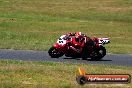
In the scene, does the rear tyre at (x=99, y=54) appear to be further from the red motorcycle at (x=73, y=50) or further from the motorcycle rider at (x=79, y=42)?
the motorcycle rider at (x=79, y=42)

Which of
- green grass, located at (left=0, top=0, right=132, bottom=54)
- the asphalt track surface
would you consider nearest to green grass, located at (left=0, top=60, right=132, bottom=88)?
the asphalt track surface

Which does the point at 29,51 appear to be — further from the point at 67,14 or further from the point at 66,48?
the point at 67,14

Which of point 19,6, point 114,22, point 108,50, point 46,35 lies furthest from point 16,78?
point 19,6

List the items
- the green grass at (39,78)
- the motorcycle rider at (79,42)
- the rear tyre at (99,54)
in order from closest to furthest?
1. the green grass at (39,78)
2. the motorcycle rider at (79,42)
3. the rear tyre at (99,54)

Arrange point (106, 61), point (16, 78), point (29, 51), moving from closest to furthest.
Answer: point (16, 78) → point (106, 61) → point (29, 51)

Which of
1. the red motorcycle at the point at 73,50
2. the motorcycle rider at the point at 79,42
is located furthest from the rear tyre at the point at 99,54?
the motorcycle rider at the point at 79,42

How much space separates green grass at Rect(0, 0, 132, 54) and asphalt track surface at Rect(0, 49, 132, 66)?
84.2 inches

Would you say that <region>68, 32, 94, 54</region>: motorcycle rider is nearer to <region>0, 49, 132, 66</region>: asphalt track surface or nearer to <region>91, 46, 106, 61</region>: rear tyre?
<region>91, 46, 106, 61</region>: rear tyre

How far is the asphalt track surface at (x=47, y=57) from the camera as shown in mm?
25625

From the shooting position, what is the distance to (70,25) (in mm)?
51594

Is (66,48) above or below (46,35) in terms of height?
above

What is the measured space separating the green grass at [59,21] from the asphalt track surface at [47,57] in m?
2.14

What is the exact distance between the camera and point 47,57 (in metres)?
26.9

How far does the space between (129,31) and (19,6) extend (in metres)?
23.3
